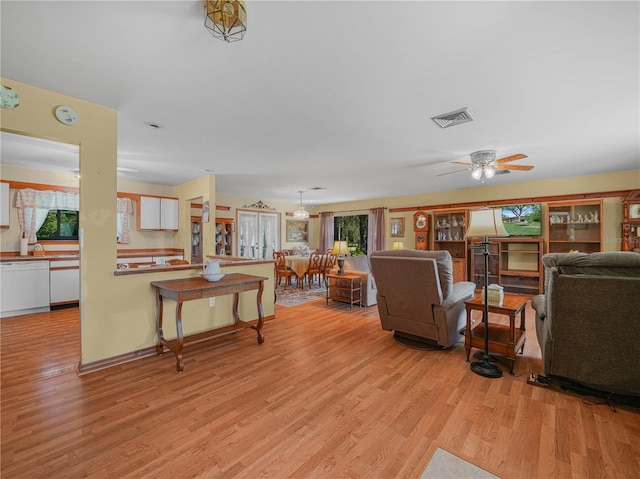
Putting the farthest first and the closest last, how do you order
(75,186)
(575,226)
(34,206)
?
(575,226), (75,186), (34,206)

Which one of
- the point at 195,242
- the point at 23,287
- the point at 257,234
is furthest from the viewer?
the point at 257,234

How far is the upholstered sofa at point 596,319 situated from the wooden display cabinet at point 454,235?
4585 millimetres

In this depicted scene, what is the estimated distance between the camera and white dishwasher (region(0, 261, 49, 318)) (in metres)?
4.18

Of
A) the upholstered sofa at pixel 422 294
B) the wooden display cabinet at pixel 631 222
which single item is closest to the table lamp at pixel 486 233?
the upholstered sofa at pixel 422 294

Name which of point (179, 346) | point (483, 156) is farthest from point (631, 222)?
point (179, 346)

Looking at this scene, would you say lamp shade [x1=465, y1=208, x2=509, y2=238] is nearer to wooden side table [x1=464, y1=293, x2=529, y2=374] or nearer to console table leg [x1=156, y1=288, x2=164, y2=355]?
wooden side table [x1=464, y1=293, x2=529, y2=374]

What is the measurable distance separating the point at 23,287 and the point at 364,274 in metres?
5.41

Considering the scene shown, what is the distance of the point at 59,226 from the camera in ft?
16.9

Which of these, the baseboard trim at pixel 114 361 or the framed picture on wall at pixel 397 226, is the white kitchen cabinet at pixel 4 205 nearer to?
the baseboard trim at pixel 114 361

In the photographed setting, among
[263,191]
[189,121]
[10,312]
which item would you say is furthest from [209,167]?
[10,312]

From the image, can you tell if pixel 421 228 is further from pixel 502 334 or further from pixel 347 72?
pixel 347 72

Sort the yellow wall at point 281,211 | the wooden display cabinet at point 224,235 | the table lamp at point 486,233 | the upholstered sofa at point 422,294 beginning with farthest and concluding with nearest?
the yellow wall at point 281,211, the wooden display cabinet at point 224,235, the upholstered sofa at point 422,294, the table lamp at point 486,233

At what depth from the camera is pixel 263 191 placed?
7.28 m

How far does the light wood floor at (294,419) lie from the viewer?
155cm
